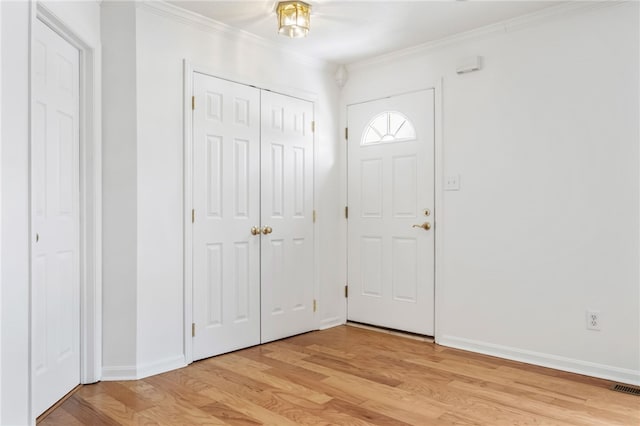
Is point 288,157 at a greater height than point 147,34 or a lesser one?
lesser

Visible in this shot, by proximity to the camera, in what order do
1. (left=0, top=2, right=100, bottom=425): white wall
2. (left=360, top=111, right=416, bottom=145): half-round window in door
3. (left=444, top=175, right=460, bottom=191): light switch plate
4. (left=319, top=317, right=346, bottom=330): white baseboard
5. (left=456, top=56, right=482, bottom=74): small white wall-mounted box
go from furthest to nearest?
1. (left=319, top=317, right=346, bottom=330): white baseboard
2. (left=360, top=111, right=416, bottom=145): half-round window in door
3. (left=444, top=175, right=460, bottom=191): light switch plate
4. (left=456, top=56, right=482, bottom=74): small white wall-mounted box
5. (left=0, top=2, right=100, bottom=425): white wall

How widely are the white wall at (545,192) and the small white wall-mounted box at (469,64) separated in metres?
0.05

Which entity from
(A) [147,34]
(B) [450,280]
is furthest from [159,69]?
(B) [450,280]

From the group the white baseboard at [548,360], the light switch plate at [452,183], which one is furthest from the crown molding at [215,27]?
the white baseboard at [548,360]

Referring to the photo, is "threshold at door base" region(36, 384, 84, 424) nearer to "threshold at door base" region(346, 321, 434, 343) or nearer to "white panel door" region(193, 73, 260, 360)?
"white panel door" region(193, 73, 260, 360)

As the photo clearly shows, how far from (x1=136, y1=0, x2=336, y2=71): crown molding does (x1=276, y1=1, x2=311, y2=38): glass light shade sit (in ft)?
1.75

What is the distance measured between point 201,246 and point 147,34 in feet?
4.70

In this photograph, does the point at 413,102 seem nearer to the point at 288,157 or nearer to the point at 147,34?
the point at 288,157

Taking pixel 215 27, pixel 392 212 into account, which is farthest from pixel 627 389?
pixel 215 27

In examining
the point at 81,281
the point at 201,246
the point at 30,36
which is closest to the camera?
the point at 30,36

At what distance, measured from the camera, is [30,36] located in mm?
2154

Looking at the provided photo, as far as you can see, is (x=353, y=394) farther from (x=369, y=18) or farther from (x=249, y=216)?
(x=369, y=18)

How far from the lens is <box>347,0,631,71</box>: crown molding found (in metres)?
3.03

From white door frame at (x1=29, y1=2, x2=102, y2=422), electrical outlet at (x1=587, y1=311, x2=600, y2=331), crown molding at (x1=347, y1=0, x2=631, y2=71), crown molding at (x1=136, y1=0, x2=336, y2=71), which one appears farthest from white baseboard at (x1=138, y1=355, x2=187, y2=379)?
crown molding at (x1=347, y1=0, x2=631, y2=71)
